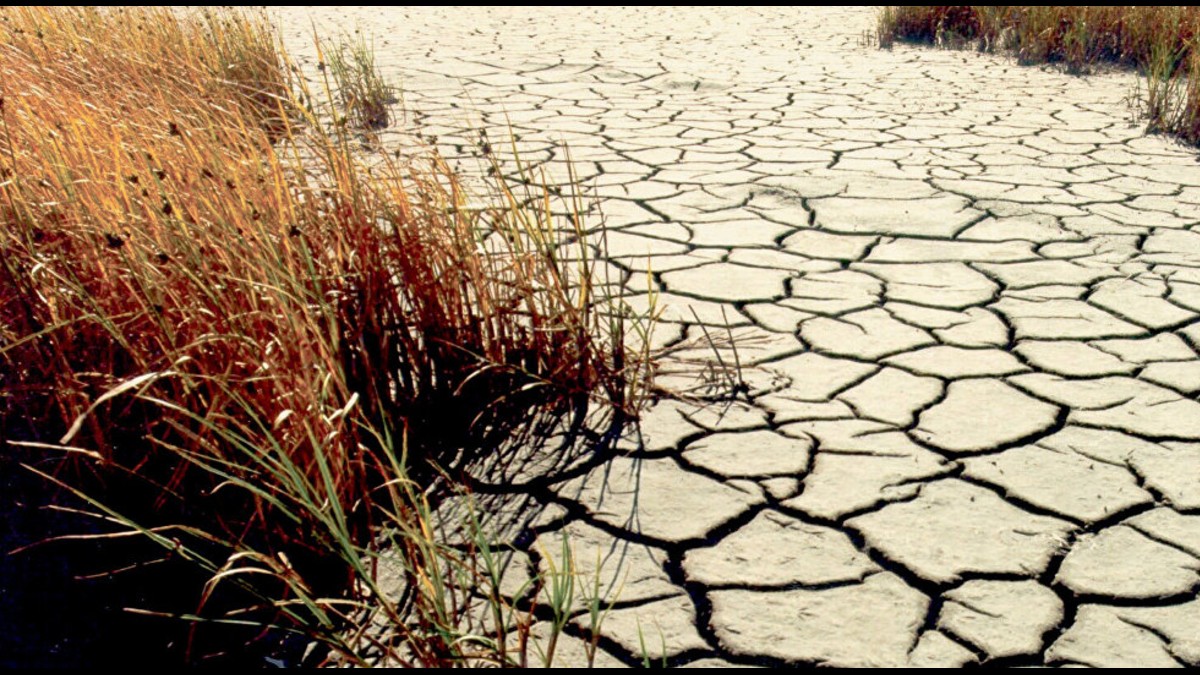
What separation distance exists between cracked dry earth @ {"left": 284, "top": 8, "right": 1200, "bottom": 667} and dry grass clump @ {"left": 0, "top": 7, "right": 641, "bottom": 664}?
0.33m

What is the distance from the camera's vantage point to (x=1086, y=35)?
700 centimetres

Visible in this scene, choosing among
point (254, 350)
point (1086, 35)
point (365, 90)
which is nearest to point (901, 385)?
point (254, 350)

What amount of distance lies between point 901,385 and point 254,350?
60.4 inches

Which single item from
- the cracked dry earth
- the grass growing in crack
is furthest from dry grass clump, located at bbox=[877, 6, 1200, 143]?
the grass growing in crack

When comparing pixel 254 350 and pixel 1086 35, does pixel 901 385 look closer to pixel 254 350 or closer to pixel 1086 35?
pixel 254 350

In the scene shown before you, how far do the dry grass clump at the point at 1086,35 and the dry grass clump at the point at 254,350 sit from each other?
4.06 metres

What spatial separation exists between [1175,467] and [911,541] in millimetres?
679

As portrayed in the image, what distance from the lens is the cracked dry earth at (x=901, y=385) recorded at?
1928 mm

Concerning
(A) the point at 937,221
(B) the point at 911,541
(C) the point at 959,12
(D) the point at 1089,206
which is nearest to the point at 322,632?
(B) the point at 911,541

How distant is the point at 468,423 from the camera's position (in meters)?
2.59

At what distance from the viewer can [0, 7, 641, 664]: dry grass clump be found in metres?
1.96

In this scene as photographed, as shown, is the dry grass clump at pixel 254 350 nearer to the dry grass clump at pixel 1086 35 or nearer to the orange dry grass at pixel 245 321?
the orange dry grass at pixel 245 321

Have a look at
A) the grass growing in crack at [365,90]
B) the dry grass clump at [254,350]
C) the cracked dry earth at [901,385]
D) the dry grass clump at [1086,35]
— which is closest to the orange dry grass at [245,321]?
the dry grass clump at [254,350]

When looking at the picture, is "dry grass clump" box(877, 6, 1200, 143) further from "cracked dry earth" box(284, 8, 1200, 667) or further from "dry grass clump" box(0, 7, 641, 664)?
"dry grass clump" box(0, 7, 641, 664)
